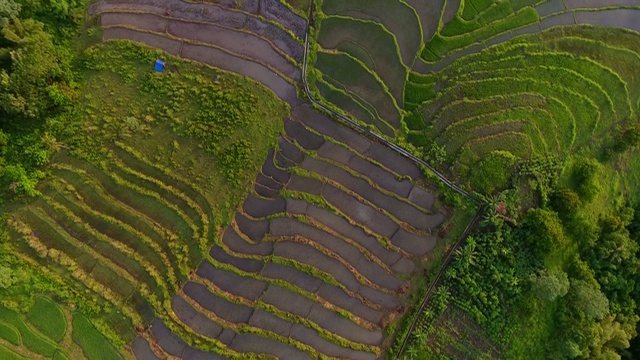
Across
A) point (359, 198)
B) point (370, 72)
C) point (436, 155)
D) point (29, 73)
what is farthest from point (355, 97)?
→ point (29, 73)

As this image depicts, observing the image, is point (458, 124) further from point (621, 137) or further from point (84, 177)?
point (84, 177)

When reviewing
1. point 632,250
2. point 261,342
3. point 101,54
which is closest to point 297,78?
point 101,54

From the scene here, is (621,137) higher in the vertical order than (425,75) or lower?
higher

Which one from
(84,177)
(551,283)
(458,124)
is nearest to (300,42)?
(458,124)

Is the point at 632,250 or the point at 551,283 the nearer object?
the point at 551,283

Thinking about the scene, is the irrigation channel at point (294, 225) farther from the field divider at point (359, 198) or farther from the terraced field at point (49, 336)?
the terraced field at point (49, 336)

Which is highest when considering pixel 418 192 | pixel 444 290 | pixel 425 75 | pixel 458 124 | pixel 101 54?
pixel 425 75

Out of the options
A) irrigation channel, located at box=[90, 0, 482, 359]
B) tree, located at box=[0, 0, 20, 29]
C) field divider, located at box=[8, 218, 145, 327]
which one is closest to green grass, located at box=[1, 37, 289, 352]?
field divider, located at box=[8, 218, 145, 327]

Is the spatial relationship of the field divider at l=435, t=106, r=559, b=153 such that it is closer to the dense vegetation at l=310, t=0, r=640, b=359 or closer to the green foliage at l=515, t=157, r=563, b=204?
the dense vegetation at l=310, t=0, r=640, b=359
